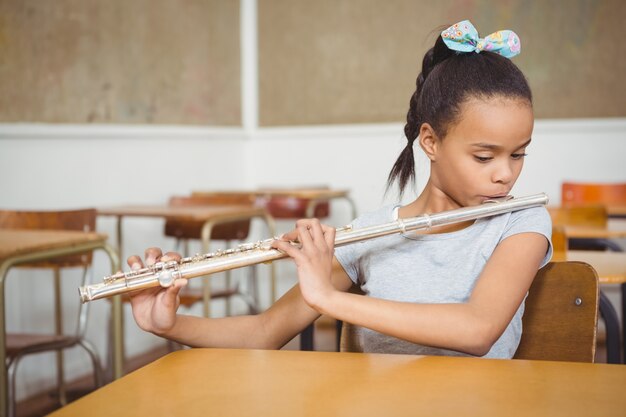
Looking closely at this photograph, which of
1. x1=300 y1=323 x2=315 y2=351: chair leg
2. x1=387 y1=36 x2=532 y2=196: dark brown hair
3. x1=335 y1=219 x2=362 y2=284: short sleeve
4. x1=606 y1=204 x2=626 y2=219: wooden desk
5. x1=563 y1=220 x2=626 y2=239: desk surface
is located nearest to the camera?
x1=387 y1=36 x2=532 y2=196: dark brown hair

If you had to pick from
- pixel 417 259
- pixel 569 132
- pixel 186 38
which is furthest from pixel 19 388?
pixel 569 132

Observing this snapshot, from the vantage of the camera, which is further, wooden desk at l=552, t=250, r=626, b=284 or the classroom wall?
the classroom wall

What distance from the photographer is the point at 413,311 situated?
3.11 ft

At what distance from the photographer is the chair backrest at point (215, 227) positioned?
11.1ft

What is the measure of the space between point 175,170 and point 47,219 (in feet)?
5.31

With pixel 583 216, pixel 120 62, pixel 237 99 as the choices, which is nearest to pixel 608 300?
pixel 583 216

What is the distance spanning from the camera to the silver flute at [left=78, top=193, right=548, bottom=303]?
3.31 ft

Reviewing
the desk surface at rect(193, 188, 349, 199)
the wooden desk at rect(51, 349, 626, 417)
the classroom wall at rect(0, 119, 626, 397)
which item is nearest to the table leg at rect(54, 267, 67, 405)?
the classroom wall at rect(0, 119, 626, 397)

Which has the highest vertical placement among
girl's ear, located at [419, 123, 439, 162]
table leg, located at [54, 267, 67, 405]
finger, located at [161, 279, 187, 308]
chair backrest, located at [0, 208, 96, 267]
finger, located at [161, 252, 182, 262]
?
girl's ear, located at [419, 123, 439, 162]

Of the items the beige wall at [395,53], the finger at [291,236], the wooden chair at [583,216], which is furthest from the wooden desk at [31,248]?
the beige wall at [395,53]

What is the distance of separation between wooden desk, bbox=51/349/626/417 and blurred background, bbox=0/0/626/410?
2.15 metres

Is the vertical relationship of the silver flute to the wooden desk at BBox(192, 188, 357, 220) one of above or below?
above

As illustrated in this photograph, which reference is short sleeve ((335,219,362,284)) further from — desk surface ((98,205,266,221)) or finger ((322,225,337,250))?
desk surface ((98,205,266,221))

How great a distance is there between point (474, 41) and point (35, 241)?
48.2 inches
